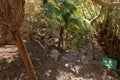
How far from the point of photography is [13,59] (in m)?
2.26

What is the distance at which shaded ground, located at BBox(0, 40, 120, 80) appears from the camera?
210 cm

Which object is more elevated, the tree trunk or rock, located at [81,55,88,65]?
the tree trunk

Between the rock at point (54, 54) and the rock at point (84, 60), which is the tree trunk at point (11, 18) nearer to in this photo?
the rock at point (54, 54)

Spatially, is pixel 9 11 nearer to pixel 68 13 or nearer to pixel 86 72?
pixel 68 13

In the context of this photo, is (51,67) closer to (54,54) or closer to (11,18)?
(54,54)

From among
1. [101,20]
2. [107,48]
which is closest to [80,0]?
[101,20]

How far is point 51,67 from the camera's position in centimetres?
219

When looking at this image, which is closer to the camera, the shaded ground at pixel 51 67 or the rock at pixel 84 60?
the shaded ground at pixel 51 67

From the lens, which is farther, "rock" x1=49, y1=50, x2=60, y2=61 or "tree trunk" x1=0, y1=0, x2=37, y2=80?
"rock" x1=49, y1=50, x2=60, y2=61

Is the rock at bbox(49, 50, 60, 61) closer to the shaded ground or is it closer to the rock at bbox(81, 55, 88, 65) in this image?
the shaded ground

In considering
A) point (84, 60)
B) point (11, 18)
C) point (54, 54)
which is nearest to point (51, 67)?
point (54, 54)

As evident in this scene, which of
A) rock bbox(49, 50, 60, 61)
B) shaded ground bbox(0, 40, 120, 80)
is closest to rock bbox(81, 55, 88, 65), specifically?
shaded ground bbox(0, 40, 120, 80)

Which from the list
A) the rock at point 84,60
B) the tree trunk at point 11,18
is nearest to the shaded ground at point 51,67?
the rock at point 84,60

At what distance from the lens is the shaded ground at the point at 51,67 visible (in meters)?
2.10
